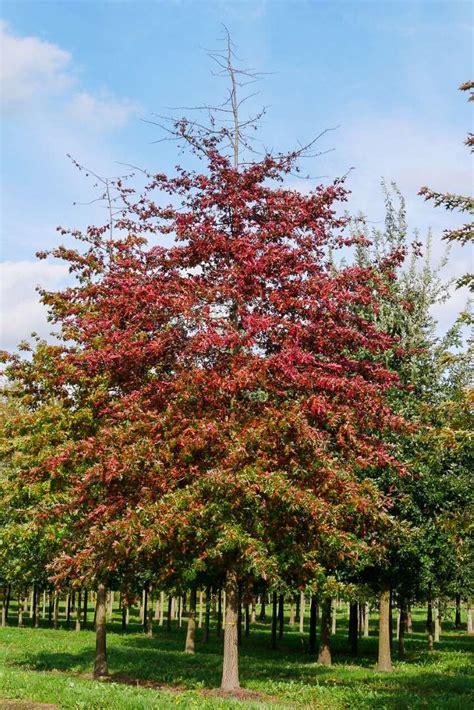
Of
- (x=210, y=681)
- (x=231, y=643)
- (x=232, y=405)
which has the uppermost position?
(x=232, y=405)

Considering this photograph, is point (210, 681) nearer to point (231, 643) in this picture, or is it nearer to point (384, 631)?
point (231, 643)

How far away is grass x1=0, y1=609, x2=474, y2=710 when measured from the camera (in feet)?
46.2

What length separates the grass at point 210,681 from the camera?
46.2 ft

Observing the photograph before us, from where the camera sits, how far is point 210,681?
20.0m

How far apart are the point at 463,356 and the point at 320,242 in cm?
423

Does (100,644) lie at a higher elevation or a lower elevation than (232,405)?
lower

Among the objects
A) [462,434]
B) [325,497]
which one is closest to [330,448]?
[325,497]

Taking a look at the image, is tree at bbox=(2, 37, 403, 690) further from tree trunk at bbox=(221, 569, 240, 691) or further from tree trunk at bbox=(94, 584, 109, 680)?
tree trunk at bbox=(94, 584, 109, 680)

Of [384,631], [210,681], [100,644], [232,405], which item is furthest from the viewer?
[384,631]

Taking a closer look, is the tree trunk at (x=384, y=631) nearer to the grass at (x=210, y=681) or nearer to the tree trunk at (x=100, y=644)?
the grass at (x=210, y=681)

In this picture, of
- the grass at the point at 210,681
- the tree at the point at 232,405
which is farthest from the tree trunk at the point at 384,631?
the tree at the point at 232,405

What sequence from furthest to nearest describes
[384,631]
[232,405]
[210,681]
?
[384,631]
[210,681]
[232,405]

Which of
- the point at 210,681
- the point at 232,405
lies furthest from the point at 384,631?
the point at 232,405

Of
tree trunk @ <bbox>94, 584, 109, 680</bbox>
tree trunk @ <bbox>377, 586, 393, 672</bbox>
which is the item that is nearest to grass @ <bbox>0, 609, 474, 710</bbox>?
tree trunk @ <bbox>377, 586, 393, 672</bbox>
